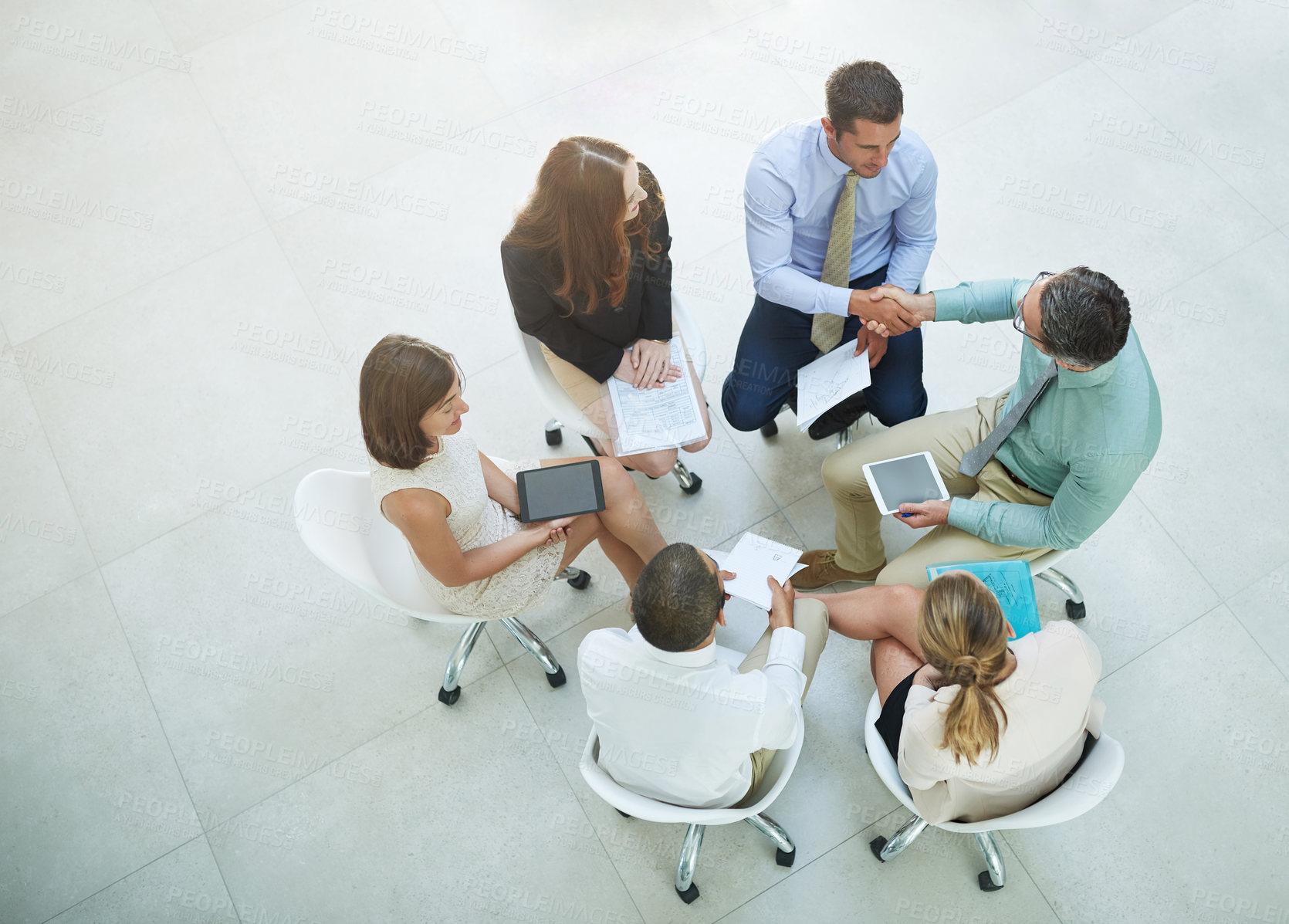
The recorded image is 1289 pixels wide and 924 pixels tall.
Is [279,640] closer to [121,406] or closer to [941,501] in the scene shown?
[121,406]

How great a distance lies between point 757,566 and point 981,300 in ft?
3.09

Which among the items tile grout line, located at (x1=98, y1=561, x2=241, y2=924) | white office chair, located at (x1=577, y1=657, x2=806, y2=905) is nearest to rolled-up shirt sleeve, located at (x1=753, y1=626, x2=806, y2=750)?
white office chair, located at (x1=577, y1=657, x2=806, y2=905)

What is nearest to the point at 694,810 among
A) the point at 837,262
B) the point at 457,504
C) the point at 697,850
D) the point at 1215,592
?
the point at 697,850

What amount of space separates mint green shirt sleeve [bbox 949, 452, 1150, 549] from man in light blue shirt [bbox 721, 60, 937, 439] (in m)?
0.55

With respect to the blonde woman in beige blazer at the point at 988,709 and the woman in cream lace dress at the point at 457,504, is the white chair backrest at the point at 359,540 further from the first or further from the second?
the blonde woman in beige blazer at the point at 988,709

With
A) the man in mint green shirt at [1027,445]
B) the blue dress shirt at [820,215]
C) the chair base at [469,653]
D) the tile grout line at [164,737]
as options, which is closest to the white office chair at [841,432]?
the blue dress shirt at [820,215]

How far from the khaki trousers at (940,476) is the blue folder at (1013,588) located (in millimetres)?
85

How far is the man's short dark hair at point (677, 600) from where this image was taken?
1.83m

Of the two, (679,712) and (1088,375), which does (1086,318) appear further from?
(679,712)

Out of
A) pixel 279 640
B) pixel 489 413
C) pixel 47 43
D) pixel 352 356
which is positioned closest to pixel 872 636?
pixel 489 413

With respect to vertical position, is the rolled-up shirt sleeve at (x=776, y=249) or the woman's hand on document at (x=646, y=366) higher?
the rolled-up shirt sleeve at (x=776, y=249)

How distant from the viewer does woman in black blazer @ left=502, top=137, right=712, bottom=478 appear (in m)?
2.29

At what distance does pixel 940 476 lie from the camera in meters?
2.54

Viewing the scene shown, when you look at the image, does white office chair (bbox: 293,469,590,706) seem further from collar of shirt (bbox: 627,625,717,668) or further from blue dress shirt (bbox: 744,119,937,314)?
blue dress shirt (bbox: 744,119,937,314)
